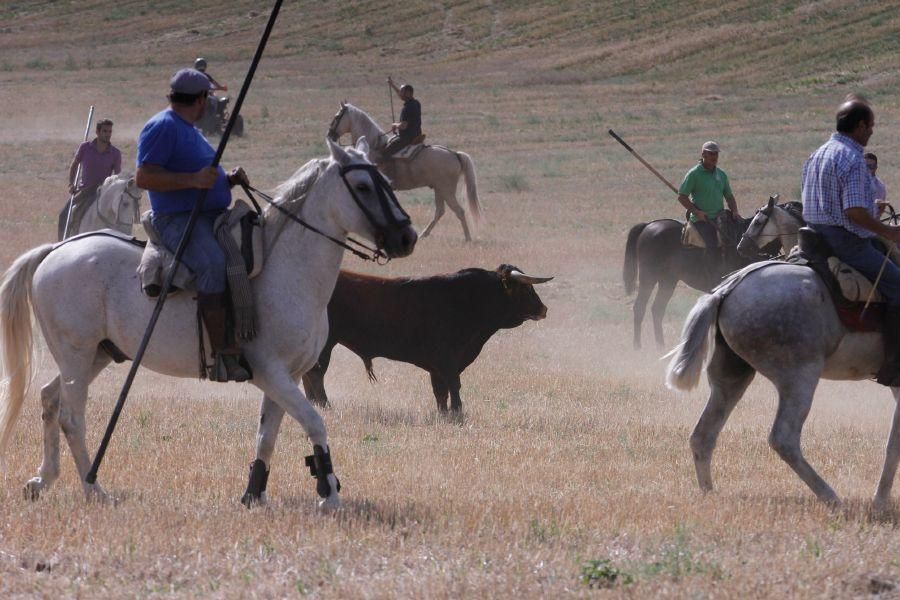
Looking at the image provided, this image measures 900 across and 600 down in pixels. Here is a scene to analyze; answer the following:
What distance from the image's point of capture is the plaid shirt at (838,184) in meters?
8.16

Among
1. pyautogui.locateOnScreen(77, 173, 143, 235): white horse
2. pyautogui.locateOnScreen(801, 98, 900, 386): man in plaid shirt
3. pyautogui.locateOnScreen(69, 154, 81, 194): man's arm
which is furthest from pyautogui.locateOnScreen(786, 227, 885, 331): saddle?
pyautogui.locateOnScreen(69, 154, 81, 194): man's arm

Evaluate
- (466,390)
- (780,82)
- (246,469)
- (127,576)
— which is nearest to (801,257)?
(246,469)

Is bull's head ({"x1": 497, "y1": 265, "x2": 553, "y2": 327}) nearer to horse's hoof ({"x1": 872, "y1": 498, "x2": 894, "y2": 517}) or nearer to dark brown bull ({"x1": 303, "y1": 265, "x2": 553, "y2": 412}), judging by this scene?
dark brown bull ({"x1": 303, "y1": 265, "x2": 553, "y2": 412})

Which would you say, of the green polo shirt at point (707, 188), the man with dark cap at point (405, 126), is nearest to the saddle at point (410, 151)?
the man with dark cap at point (405, 126)

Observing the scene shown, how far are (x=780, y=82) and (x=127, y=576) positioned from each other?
5253 centimetres

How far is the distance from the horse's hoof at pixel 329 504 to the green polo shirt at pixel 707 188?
9.38 meters

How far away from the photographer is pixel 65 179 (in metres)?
32.0

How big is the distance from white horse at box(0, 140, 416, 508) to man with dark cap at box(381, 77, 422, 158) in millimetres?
16565

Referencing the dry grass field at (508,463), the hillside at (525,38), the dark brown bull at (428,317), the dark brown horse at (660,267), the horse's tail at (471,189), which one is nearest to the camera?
the dry grass field at (508,463)

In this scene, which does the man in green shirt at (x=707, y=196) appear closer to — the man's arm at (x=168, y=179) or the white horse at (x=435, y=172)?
the white horse at (x=435, y=172)

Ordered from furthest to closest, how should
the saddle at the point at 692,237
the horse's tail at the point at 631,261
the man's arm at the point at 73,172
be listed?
the horse's tail at the point at 631,261, the saddle at the point at 692,237, the man's arm at the point at 73,172

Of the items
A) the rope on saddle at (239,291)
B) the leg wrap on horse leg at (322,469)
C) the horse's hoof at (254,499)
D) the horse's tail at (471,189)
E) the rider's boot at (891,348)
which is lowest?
the horse's tail at (471,189)

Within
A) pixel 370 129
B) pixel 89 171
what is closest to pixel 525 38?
pixel 370 129

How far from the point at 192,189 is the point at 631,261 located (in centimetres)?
1059
